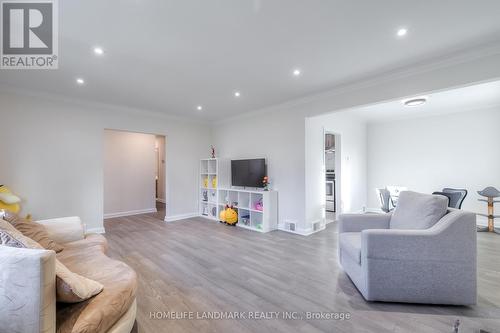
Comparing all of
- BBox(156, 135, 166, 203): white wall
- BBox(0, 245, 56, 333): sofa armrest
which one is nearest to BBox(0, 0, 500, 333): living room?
BBox(0, 245, 56, 333): sofa armrest

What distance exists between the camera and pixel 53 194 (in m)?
3.94

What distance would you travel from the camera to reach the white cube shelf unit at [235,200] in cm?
458

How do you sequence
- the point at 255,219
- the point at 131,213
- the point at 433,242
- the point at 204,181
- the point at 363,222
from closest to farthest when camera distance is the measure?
1. the point at 433,242
2. the point at 363,222
3. the point at 255,219
4. the point at 204,181
5. the point at 131,213

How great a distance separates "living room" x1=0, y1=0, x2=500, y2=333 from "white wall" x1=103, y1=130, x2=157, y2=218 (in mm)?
535

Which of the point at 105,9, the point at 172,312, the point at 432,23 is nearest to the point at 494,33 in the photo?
the point at 432,23

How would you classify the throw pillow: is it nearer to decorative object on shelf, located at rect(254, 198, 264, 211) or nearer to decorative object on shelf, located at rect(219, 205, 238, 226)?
decorative object on shelf, located at rect(254, 198, 264, 211)

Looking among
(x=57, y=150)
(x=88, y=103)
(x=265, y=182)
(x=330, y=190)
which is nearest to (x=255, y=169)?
(x=265, y=182)

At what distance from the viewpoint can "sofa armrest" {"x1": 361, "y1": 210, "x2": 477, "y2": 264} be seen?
196cm

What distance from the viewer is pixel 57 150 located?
13.2ft

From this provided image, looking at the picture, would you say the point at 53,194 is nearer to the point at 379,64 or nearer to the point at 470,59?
the point at 379,64

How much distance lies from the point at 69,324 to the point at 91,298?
6.8 inches

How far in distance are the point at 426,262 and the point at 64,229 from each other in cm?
368

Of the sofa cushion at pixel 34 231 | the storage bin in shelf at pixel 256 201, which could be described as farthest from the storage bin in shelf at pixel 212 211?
the sofa cushion at pixel 34 231

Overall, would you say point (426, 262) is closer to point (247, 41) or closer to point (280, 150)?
point (247, 41)
